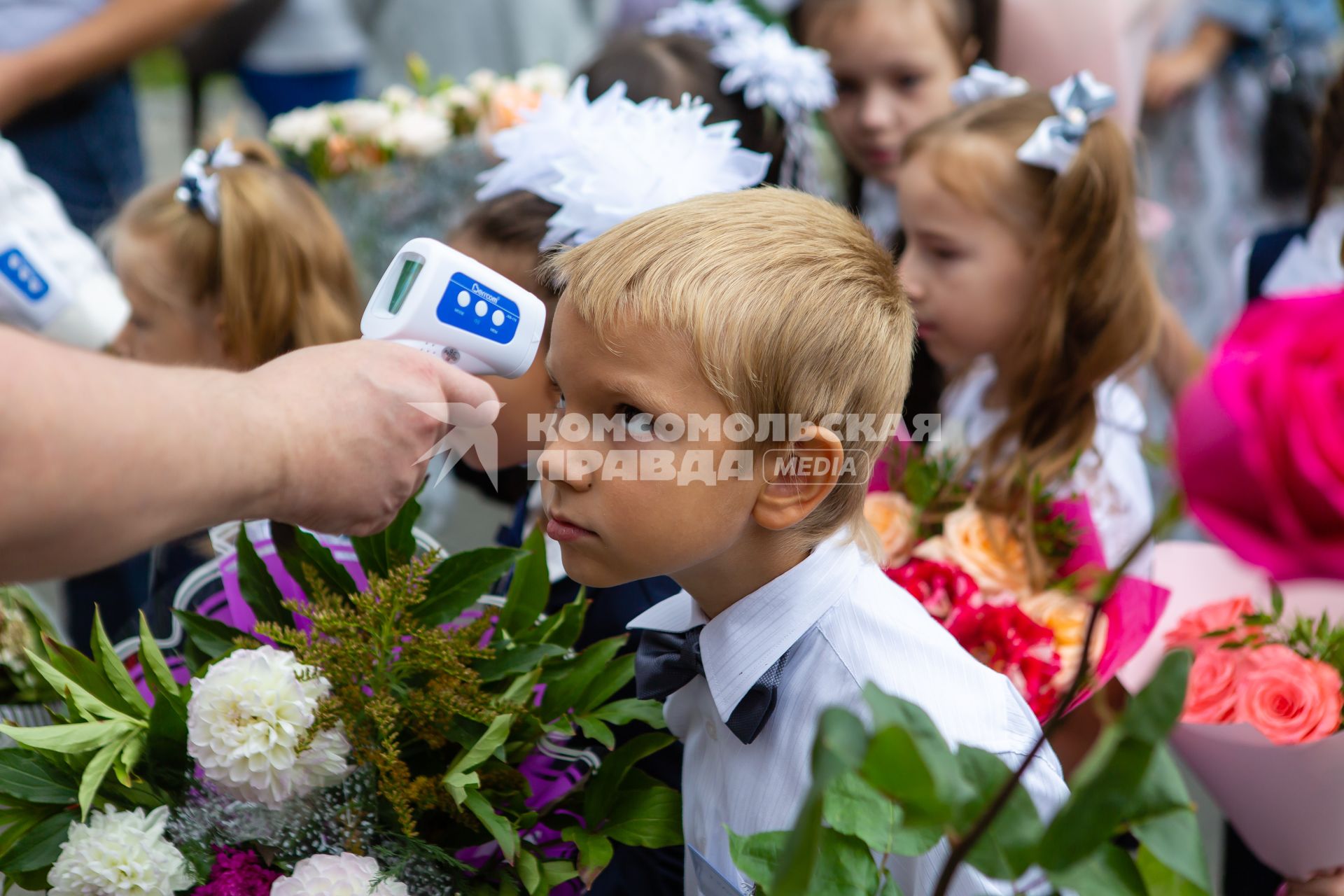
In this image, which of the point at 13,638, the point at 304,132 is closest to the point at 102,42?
the point at 304,132

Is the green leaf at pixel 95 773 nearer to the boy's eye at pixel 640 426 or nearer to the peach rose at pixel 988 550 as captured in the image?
the boy's eye at pixel 640 426

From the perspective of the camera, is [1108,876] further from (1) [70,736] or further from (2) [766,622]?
(1) [70,736]

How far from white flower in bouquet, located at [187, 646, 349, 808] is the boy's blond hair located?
491 mm

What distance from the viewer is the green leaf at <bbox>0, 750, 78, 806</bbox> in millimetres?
1207

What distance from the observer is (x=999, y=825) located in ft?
2.30

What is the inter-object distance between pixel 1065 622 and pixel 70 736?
1255 millimetres

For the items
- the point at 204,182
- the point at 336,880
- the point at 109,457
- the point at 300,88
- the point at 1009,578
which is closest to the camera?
the point at 109,457

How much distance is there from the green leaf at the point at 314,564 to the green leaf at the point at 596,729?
0.31 metres

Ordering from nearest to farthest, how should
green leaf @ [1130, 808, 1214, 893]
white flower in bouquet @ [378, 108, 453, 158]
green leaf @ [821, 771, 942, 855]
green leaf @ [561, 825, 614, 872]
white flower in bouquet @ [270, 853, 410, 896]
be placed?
green leaf @ [1130, 808, 1214, 893]
green leaf @ [821, 771, 942, 855]
white flower in bouquet @ [270, 853, 410, 896]
green leaf @ [561, 825, 614, 872]
white flower in bouquet @ [378, 108, 453, 158]

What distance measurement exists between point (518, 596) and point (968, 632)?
61 cm

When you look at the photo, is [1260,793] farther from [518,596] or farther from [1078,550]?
[518,596]

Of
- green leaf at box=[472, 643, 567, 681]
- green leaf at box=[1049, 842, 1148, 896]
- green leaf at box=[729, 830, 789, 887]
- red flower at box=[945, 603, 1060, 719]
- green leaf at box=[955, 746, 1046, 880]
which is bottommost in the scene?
red flower at box=[945, 603, 1060, 719]

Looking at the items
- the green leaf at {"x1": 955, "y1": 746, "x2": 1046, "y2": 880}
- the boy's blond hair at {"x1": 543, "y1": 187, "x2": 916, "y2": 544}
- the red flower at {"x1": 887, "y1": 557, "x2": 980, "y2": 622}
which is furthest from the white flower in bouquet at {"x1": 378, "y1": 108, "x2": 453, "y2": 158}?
the green leaf at {"x1": 955, "y1": 746, "x2": 1046, "y2": 880}

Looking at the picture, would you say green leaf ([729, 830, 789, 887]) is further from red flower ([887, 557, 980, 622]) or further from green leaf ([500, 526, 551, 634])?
red flower ([887, 557, 980, 622])
